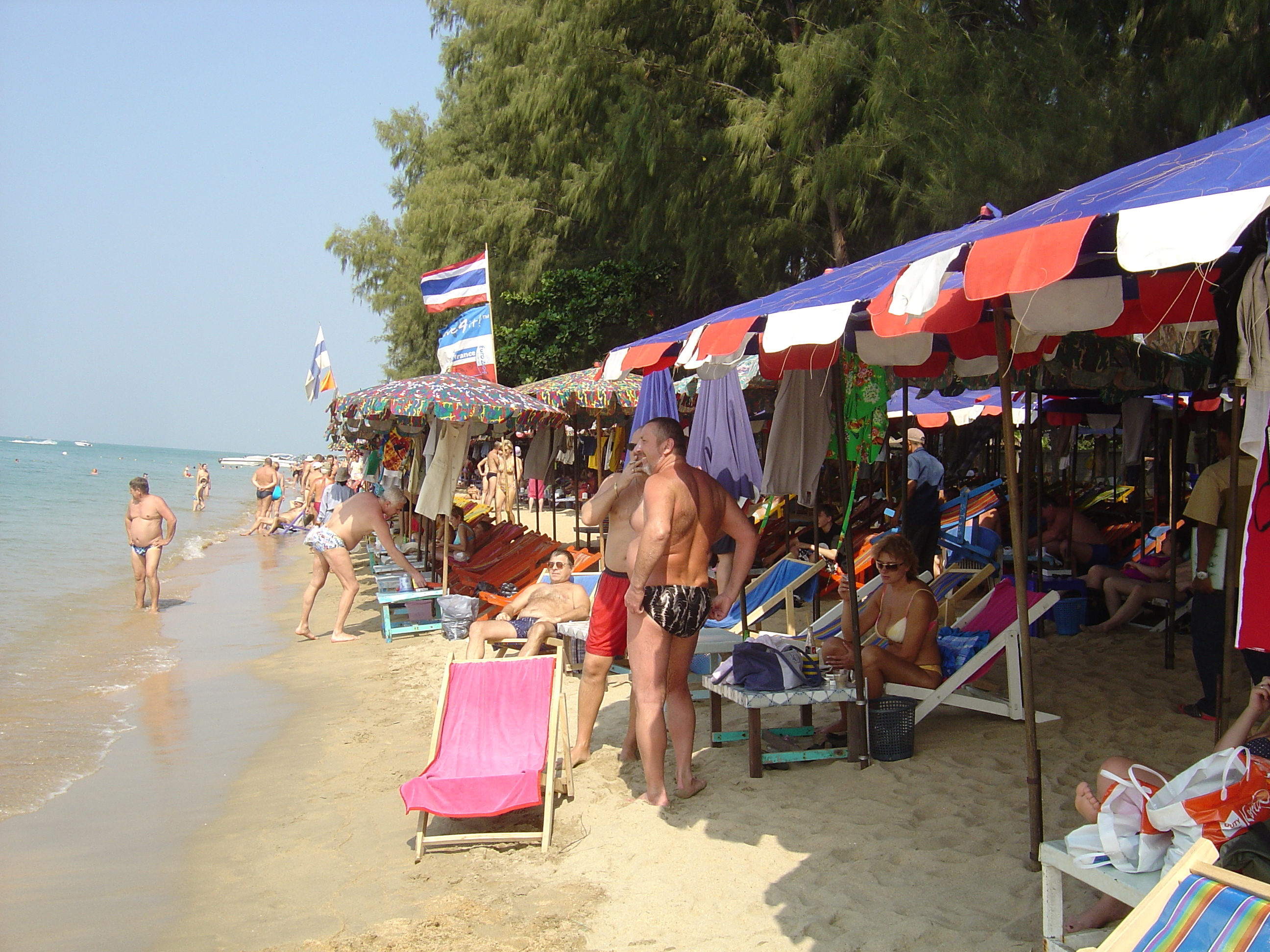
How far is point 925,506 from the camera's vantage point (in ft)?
26.3

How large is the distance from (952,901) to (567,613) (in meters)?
3.65

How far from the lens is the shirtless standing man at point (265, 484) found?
22.0 meters

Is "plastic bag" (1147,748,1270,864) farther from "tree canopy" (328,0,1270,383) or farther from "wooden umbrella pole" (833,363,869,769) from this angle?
"tree canopy" (328,0,1270,383)

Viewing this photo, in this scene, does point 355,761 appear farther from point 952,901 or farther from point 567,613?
point 952,901

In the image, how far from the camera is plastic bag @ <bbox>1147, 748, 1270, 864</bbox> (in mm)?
2221

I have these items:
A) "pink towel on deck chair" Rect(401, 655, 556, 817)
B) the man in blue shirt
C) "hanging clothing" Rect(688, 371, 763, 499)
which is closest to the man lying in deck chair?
"hanging clothing" Rect(688, 371, 763, 499)

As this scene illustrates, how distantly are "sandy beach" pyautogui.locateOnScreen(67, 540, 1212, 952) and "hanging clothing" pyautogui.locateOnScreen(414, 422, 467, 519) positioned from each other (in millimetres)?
3630

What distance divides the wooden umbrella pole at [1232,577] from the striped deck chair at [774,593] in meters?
3.40

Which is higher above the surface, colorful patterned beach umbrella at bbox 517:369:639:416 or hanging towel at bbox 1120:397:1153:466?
colorful patterned beach umbrella at bbox 517:369:639:416

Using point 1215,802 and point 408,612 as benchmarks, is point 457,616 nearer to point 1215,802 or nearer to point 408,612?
point 408,612

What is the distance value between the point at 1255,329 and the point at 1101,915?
5.03 feet

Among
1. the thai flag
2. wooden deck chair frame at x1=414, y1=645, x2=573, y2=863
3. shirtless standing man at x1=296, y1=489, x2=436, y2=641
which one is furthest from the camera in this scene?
the thai flag

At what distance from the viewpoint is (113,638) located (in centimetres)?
943

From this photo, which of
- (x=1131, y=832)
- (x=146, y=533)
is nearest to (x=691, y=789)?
(x=1131, y=832)
